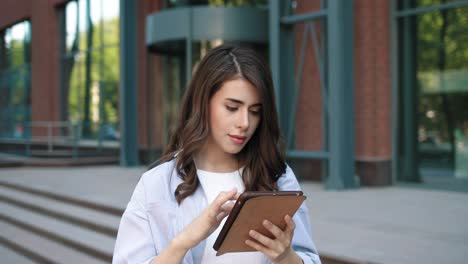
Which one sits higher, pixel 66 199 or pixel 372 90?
pixel 372 90

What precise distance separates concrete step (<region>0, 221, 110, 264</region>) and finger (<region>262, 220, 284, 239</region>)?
4.75m

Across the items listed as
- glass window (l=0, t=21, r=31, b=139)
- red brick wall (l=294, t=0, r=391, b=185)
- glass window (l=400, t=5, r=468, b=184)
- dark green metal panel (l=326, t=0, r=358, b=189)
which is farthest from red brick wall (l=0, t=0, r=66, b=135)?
glass window (l=400, t=5, r=468, b=184)

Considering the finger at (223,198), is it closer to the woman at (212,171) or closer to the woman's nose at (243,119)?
the woman at (212,171)

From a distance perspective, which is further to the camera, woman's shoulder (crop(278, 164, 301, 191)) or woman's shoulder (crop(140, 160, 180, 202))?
woman's shoulder (crop(278, 164, 301, 191))

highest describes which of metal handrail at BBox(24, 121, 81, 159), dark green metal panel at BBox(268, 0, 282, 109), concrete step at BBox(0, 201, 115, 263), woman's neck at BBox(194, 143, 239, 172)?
dark green metal panel at BBox(268, 0, 282, 109)

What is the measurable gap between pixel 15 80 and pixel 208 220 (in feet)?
74.1

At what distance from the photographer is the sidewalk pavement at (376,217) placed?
14.4 feet

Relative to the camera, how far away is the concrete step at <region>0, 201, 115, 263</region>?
591 cm

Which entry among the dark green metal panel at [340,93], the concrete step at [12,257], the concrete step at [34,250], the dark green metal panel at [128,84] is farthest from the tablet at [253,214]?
the dark green metal panel at [128,84]

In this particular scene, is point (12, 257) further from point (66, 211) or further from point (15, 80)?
point (15, 80)

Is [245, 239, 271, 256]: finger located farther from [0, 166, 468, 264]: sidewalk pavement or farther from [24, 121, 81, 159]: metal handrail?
[24, 121, 81, 159]: metal handrail

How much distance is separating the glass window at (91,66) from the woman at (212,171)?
1434 centimetres

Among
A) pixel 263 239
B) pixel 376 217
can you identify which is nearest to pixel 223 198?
pixel 263 239

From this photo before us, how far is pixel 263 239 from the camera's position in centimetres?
140
